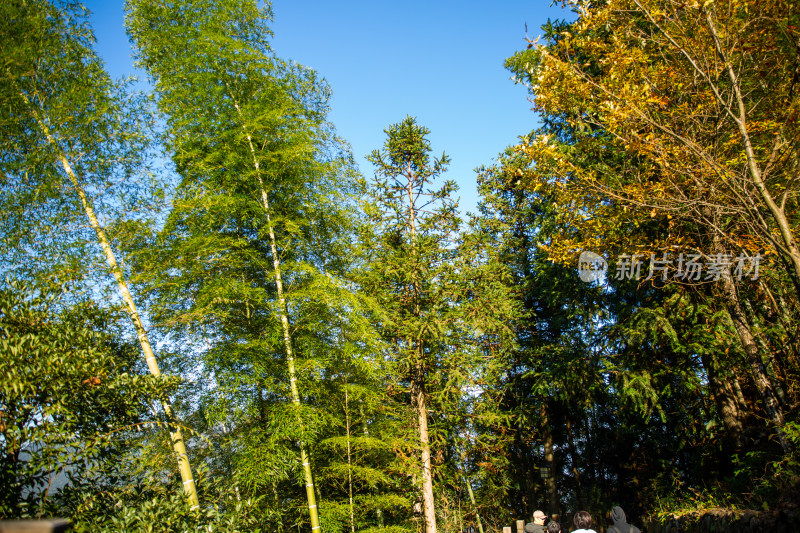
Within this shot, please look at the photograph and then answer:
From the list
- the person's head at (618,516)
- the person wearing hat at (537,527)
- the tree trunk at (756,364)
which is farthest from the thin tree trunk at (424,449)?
the tree trunk at (756,364)

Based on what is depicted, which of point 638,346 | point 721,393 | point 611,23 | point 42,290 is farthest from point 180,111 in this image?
point 721,393

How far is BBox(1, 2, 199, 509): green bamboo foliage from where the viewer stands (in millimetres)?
5641

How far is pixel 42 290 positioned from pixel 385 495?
687 cm

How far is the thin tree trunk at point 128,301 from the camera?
200 inches

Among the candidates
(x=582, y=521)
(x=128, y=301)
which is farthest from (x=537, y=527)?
(x=128, y=301)

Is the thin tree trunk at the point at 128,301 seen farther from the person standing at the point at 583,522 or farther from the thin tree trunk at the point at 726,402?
the thin tree trunk at the point at 726,402

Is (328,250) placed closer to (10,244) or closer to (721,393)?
(10,244)

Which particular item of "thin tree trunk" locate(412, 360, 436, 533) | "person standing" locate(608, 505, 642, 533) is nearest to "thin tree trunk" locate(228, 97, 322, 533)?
"thin tree trunk" locate(412, 360, 436, 533)

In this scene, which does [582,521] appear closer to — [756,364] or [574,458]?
[756,364]

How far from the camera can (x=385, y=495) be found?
8625 mm

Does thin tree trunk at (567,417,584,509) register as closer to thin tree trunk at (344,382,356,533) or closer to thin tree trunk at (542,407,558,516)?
thin tree trunk at (542,407,558,516)

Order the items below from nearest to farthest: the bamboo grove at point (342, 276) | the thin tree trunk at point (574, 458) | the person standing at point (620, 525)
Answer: the bamboo grove at point (342, 276), the person standing at point (620, 525), the thin tree trunk at point (574, 458)

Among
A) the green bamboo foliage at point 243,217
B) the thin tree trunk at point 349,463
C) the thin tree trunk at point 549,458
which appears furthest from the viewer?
the thin tree trunk at point 549,458

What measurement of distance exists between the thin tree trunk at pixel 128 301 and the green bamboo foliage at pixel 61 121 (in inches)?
0.5
